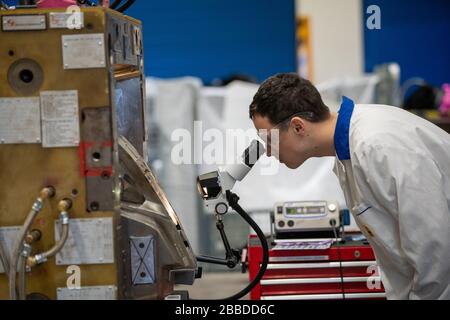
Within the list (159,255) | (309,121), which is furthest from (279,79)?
(159,255)

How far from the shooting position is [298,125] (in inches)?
94.0

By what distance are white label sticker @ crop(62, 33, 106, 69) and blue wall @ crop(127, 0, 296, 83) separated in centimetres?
511

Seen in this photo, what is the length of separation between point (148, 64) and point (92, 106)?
5.15 meters

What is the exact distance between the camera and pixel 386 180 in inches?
82.4

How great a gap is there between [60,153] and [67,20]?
35cm

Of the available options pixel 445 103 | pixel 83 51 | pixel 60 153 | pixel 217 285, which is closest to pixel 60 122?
pixel 60 153

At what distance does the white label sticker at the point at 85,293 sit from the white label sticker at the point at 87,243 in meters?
0.07

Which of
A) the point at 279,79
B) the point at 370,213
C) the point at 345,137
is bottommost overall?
the point at 370,213

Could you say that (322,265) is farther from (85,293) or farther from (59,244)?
(59,244)

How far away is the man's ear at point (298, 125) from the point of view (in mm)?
2377

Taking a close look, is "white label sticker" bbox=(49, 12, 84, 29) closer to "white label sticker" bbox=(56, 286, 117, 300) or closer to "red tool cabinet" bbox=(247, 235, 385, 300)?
"white label sticker" bbox=(56, 286, 117, 300)

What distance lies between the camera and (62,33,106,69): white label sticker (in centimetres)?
194

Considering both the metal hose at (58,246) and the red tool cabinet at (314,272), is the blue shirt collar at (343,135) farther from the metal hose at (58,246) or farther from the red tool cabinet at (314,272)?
the metal hose at (58,246)

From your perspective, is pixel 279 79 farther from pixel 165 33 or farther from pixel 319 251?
pixel 165 33
